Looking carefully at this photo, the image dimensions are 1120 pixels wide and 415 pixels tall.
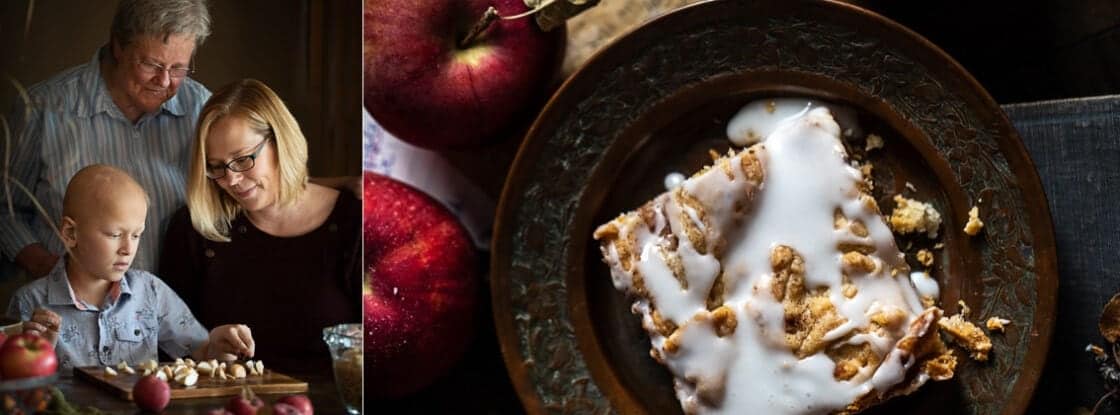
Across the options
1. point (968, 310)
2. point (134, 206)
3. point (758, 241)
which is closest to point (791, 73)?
point (758, 241)

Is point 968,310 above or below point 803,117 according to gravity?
below

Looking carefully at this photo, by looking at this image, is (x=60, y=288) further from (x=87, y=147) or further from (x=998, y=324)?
(x=998, y=324)

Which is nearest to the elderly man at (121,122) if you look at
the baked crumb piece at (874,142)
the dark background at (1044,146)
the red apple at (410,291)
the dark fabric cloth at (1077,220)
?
the red apple at (410,291)

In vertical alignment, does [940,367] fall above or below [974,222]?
below

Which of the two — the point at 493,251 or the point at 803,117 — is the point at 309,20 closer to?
the point at 493,251

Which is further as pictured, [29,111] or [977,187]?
[977,187]

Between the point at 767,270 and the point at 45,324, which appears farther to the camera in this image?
the point at 767,270

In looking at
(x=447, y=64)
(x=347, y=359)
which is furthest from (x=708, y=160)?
(x=347, y=359)
